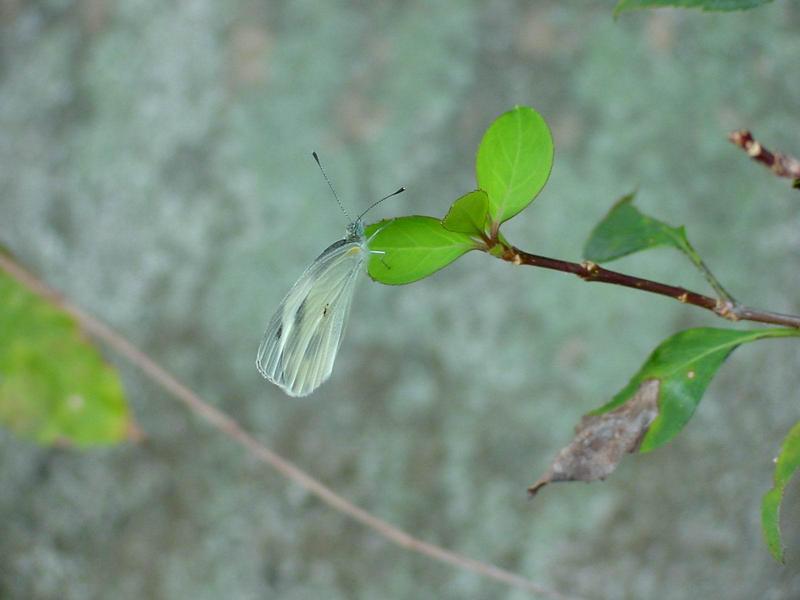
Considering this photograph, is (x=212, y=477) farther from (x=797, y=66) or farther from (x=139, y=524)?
(x=797, y=66)

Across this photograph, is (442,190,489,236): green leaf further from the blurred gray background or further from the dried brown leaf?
the blurred gray background

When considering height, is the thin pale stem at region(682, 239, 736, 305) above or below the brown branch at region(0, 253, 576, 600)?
below

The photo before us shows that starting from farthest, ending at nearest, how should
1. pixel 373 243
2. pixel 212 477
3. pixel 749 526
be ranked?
1. pixel 212 477
2. pixel 749 526
3. pixel 373 243

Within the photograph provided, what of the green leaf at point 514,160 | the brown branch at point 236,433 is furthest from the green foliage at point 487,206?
the brown branch at point 236,433

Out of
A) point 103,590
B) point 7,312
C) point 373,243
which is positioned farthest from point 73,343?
point 373,243

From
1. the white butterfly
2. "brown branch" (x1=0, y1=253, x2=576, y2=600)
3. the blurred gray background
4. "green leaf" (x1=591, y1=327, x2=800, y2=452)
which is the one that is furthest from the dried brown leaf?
the blurred gray background

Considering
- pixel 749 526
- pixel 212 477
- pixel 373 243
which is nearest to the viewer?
pixel 373 243

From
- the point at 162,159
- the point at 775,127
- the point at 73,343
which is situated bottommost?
the point at 775,127
